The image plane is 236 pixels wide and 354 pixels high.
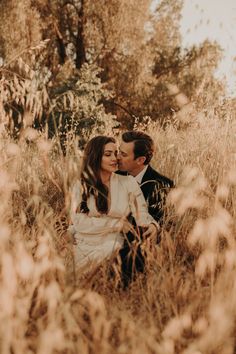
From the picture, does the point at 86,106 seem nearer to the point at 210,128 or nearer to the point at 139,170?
the point at 210,128

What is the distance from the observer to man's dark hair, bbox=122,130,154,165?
137 inches

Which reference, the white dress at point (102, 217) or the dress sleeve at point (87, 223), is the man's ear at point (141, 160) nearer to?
the white dress at point (102, 217)

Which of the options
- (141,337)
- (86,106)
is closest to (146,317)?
(141,337)

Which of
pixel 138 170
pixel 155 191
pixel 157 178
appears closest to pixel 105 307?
pixel 155 191

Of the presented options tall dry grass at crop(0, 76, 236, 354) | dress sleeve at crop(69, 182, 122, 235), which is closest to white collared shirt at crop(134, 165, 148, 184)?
dress sleeve at crop(69, 182, 122, 235)

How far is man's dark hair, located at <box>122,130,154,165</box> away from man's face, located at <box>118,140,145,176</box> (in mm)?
32

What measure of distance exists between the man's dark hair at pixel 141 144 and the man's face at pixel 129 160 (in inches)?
1.3

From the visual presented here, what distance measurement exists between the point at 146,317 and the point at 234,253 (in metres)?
0.42

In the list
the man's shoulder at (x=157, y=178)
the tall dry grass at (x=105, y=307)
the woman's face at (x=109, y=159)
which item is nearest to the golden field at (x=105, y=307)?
the tall dry grass at (x=105, y=307)

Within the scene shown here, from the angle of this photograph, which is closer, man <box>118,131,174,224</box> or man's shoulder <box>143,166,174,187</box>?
man's shoulder <box>143,166,174,187</box>

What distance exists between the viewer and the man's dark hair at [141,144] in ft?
11.4

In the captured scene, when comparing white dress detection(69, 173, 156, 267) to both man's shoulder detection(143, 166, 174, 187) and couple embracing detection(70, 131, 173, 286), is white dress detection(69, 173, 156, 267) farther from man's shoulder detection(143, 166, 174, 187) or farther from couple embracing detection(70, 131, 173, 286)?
man's shoulder detection(143, 166, 174, 187)

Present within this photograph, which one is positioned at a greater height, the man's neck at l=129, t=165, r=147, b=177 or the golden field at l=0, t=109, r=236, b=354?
the man's neck at l=129, t=165, r=147, b=177

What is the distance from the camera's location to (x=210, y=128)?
14.0ft
